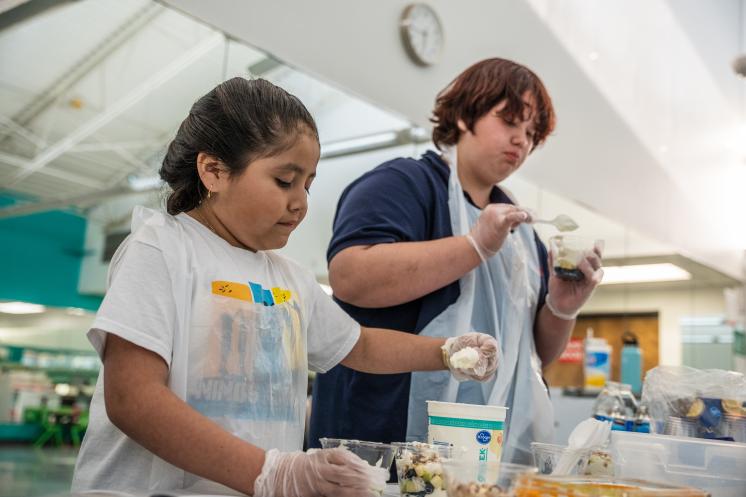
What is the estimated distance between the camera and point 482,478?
0.70 meters

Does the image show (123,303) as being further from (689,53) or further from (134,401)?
(689,53)

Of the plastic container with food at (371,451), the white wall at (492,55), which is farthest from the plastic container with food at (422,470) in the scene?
the white wall at (492,55)

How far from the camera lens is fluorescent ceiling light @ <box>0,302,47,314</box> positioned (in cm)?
208

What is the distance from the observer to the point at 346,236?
1.39 m

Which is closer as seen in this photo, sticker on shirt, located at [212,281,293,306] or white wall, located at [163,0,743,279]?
sticker on shirt, located at [212,281,293,306]

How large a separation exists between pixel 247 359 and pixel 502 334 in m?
0.69

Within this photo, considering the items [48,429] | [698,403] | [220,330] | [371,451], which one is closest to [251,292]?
[220,330]

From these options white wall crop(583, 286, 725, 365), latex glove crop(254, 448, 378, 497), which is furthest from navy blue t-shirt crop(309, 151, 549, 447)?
white wall crop(583, 286, 725, 365)

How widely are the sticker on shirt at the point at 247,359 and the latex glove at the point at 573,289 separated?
716 millimetres

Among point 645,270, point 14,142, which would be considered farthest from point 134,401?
point 645,270

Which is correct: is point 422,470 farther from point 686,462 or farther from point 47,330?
point 47,330

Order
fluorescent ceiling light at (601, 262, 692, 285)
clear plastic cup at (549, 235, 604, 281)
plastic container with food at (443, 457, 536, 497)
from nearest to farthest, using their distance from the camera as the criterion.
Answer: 1. plastic container with food at (443, 457, 536, 497)
2. clear plastic cup at (549, 235, 604, 281)
3. fluorescent ceiling light at (601, 262, 692, 285)

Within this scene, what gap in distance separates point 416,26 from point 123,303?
265cm

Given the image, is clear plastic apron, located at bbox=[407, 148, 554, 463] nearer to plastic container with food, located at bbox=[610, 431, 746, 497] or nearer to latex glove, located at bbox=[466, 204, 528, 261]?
latex glove, located at bbox=[466, 204, 528, 261]
